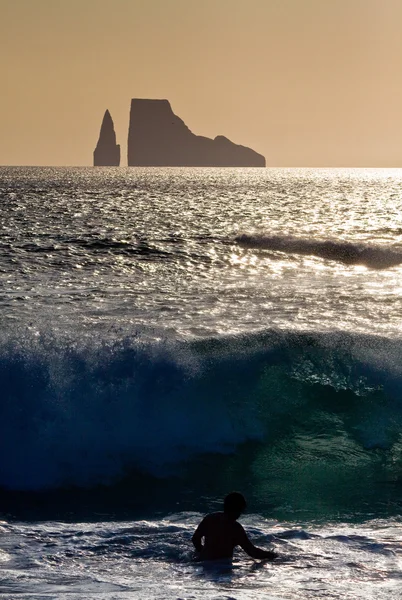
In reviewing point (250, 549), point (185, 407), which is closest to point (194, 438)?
point (185, 407)

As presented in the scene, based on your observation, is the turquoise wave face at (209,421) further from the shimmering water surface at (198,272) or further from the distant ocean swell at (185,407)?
the shimmering water surface at (198,272)

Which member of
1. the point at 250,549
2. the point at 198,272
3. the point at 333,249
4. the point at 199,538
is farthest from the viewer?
the point at 333,249

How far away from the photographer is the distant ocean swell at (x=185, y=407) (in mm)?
12984

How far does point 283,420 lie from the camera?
14.2 m

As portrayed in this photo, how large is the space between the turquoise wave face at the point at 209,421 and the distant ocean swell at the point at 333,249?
1994 cm

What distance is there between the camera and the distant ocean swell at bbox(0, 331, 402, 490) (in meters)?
13.0

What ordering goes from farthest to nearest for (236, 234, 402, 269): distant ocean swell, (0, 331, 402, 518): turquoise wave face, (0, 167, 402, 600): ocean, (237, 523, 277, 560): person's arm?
(236, 234, 402, 269): distant ocean swell
(0, 331, 402, 518): turquoise wave face
(237, 523, 277, 560): person's arm
(0, 167, 402, 600): ocean

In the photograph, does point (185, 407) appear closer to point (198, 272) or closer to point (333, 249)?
point (198, 272)

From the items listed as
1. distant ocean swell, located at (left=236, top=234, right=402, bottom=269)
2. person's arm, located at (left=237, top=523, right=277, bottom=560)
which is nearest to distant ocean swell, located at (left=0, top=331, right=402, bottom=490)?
person's arm, located at (left=237, top=523, right=277, bottom=560)

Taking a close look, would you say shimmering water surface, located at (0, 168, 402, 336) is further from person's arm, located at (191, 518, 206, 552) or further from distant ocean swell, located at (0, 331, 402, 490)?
person's arm, located at (191, 518, 206, 552)

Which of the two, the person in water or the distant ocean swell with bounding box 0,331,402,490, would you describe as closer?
the person in water

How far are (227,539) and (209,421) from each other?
544 centimetres

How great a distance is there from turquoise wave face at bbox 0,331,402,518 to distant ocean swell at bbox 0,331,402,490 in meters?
0.02

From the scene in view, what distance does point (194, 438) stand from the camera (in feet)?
44.6
